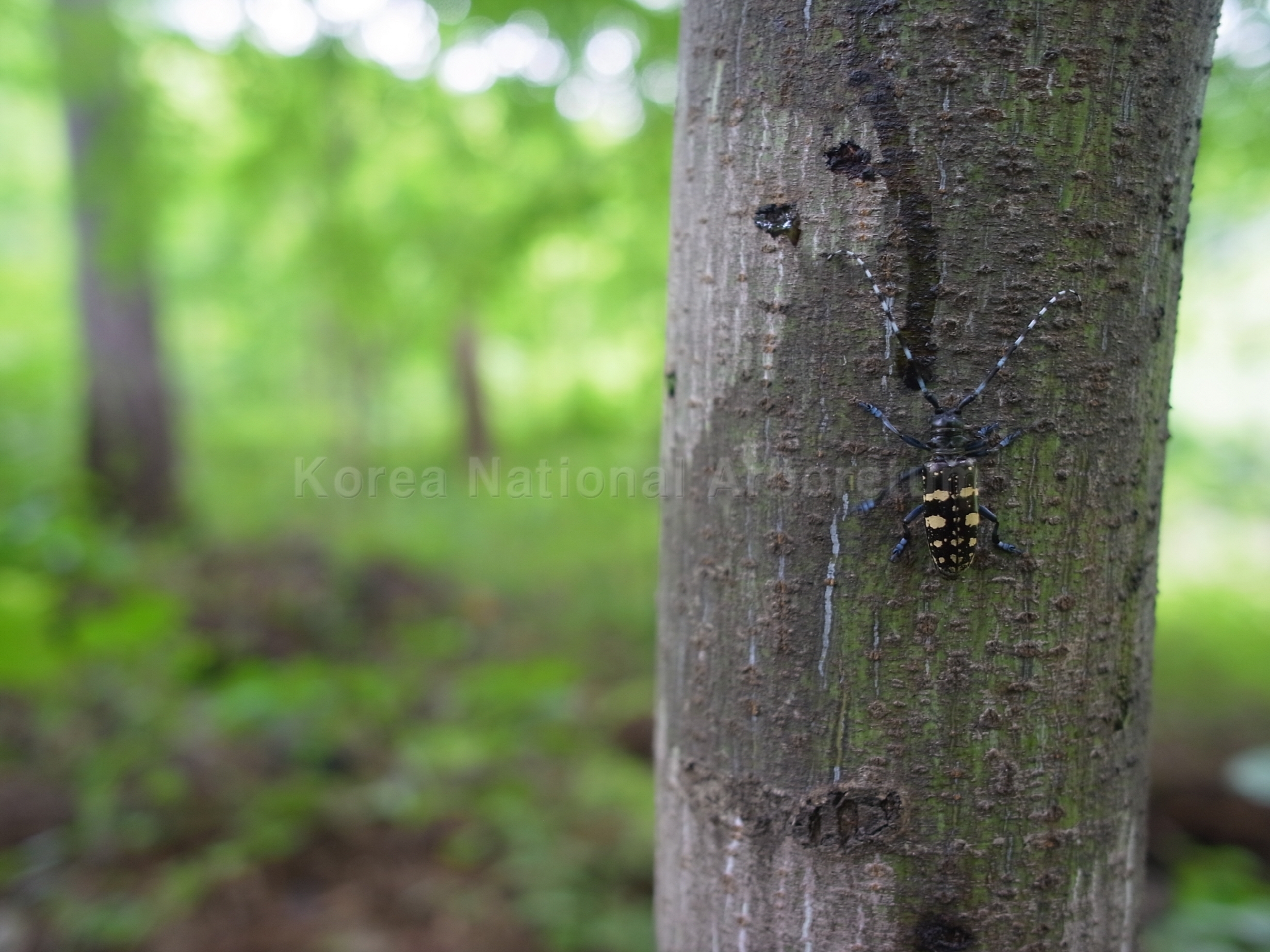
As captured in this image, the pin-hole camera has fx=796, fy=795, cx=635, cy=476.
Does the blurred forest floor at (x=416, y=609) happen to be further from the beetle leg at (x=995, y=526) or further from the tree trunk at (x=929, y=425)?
the beetle leg at (x=995, y=526)

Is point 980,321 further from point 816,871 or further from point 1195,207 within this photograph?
point 1195,207

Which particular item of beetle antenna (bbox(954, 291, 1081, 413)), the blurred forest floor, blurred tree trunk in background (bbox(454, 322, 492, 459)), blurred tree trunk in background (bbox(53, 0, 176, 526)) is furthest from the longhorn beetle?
blurred tree trunk in background (bbox(454, 322, 492, 459))

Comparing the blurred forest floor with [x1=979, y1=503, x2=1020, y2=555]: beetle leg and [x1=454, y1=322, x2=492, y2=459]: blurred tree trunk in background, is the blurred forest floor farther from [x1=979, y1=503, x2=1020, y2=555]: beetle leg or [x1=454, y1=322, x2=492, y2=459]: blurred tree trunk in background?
[x1=454, y1=322, x2=492, y2=459]: blurred tree trunk in background

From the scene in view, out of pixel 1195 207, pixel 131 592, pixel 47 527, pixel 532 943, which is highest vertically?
pixel 1195 207

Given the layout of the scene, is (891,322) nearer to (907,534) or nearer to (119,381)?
(907,534)

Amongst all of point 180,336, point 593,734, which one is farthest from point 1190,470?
point 180,336

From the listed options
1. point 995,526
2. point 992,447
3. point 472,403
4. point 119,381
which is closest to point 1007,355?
point 992,447

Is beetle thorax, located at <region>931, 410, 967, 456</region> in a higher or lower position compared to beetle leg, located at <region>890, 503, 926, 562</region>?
higher
